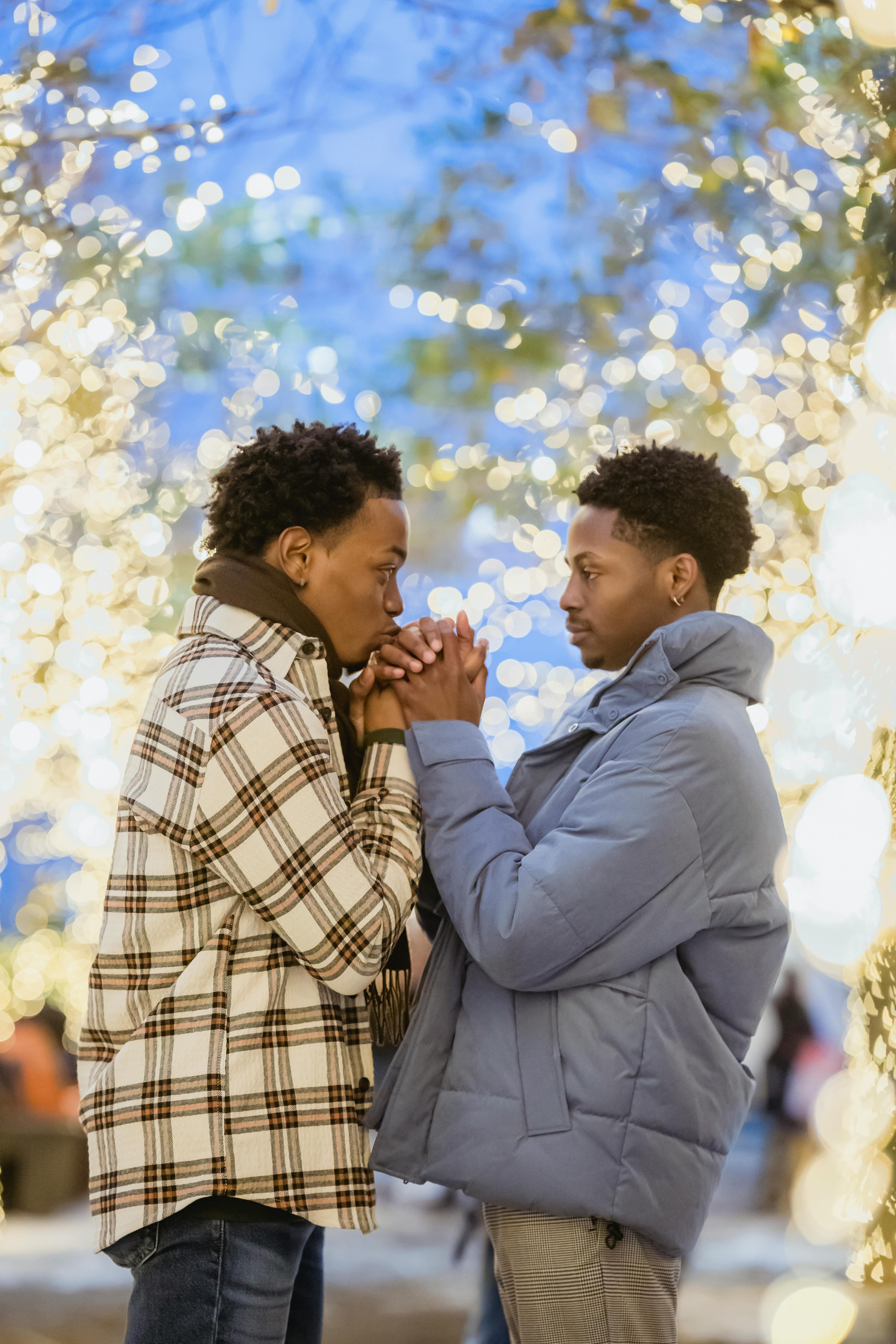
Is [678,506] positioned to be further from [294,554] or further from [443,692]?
[294,554]

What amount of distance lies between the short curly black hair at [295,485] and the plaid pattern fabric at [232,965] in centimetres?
24

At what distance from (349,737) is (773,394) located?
1727mm

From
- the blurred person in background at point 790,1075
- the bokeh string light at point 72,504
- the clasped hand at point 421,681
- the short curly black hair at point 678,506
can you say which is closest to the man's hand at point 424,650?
the clasped hand at point 421,681

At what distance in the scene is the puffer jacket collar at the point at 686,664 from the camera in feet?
4.36

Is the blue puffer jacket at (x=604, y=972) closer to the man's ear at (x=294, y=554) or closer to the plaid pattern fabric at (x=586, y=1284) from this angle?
the plaid pattern fabric at (x=586, y=1284)

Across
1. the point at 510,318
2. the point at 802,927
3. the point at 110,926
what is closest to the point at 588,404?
the point at 510,318

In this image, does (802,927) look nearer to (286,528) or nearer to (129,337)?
(286,528)

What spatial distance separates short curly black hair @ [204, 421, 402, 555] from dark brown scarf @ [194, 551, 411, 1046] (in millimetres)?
46

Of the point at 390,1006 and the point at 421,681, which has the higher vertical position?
the point at 421,681

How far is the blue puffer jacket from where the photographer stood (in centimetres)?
117

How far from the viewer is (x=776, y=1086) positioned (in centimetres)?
395

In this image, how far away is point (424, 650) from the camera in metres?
1.38

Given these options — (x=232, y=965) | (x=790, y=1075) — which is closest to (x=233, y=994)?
(x=232, y=965)

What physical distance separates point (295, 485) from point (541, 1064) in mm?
742
